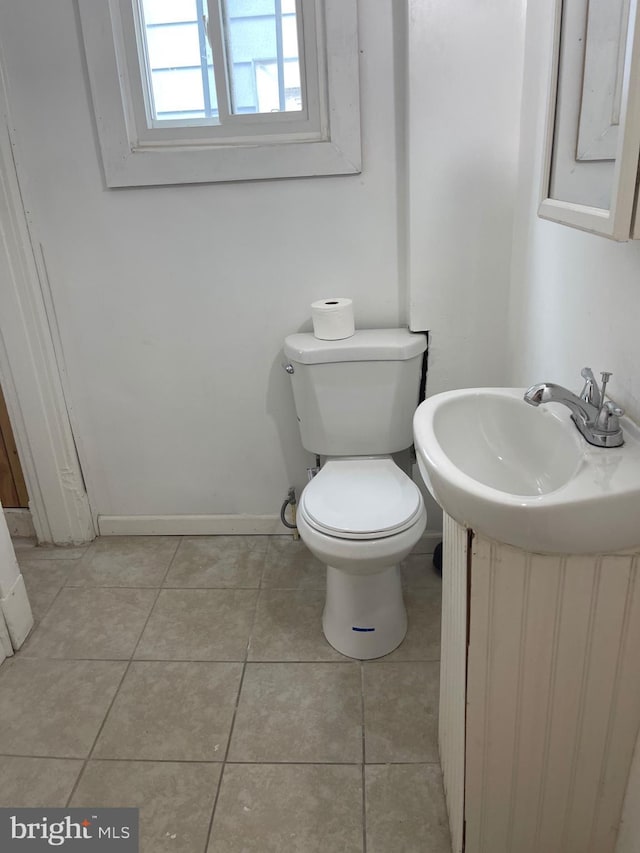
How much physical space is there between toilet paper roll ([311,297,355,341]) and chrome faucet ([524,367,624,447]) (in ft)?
3.04

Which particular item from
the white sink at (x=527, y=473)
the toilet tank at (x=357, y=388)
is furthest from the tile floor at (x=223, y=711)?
the white sink at (x=527, y=473)

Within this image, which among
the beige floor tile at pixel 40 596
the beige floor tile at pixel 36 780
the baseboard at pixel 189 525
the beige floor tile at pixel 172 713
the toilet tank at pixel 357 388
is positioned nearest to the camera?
the beige floor tile at pixel 36 780

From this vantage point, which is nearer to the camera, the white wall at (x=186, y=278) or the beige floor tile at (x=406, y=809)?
the beige floor tile at (x=406, y=809)

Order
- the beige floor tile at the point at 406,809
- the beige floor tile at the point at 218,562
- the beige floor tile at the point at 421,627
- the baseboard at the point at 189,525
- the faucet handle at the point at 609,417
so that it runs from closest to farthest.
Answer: the faucet handle at the point at 609,417 < the beige floor tile at the point at 406,809 < the beige floor tile at the point at 421,627 < the beige floor tile at the point at 218,562 < the baseboard at the point at 189,525

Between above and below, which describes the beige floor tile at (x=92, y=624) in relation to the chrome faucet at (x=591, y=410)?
below

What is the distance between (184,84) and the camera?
1828mm

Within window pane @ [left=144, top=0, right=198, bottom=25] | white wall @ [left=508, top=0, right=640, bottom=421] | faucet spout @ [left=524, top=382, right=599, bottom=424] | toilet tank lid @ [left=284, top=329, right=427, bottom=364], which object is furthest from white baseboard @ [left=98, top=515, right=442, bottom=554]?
window pane @ [left=144, top=0, right=198, bottom=25]

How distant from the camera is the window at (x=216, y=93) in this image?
171 centimetres

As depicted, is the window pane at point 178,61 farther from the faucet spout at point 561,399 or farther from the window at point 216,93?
the faucet spout at point 561,399

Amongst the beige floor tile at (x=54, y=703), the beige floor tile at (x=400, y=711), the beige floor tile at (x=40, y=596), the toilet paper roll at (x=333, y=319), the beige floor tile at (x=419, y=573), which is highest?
the toilet paper roll at (x=333, y=319)

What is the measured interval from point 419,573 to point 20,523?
147cm

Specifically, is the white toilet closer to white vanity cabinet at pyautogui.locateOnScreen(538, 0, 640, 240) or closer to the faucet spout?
the faucet spout

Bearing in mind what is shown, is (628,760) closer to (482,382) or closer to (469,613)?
(469,613)

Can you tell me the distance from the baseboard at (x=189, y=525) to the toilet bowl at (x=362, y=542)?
0.52m
